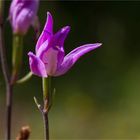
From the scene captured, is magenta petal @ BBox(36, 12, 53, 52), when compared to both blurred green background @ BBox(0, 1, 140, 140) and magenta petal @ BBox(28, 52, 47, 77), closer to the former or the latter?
magenta petal @ BBox(28, 52, 47, 77)

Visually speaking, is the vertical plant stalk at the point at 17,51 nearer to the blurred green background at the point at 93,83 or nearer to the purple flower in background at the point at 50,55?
the purple flower in background at the point at 50,55

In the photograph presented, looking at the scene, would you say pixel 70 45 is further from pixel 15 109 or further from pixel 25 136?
pixel 25 136

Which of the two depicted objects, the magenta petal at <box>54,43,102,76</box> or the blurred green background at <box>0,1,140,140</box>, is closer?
the magenta petal at <box>54,43,102,76</box>

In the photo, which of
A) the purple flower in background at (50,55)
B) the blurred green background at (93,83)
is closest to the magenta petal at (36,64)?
the purple flower in background at (50,55)

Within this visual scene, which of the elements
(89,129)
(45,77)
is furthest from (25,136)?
(89,129)

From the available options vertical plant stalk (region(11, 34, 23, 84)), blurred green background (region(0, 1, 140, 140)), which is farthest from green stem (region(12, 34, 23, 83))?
blurred green background (region(0, 1, 140, 140))

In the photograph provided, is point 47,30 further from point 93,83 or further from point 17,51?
point 93,83
